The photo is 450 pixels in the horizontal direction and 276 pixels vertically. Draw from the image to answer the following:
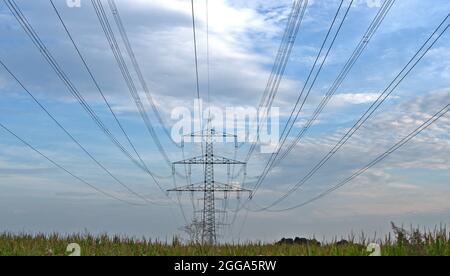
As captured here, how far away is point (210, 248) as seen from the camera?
55.0ft

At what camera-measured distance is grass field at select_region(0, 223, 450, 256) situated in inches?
562

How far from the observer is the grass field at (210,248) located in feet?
46.9
